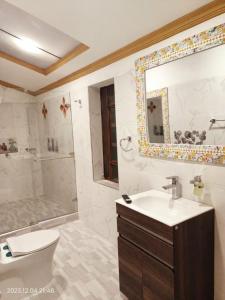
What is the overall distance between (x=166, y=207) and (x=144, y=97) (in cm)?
95

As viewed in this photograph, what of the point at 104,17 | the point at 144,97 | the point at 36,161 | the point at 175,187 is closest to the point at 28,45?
the point at 104,17

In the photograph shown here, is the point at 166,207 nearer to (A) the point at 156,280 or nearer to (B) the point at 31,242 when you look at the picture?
(A) the point at 156,280

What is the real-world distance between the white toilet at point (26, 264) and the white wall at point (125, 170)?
2.75 feet

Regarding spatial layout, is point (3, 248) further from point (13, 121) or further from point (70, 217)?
point (13, 121)

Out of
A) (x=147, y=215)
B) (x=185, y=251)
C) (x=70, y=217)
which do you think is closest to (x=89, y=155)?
(x=70, y=217)

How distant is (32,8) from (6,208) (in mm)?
3142

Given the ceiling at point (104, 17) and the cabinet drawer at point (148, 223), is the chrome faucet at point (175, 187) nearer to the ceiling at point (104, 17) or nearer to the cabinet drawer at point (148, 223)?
the cabinet drawer at point (148, 223)

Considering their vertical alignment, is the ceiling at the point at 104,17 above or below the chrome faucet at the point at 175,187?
above

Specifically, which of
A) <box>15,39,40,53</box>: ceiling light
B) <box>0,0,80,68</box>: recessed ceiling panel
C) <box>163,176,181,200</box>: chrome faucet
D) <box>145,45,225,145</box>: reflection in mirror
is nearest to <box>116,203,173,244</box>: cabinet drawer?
<box>163,176,181,200</box>: chrome faucet

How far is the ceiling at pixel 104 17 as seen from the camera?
63.0 inches

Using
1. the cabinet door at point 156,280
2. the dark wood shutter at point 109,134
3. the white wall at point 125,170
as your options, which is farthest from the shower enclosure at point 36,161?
the cabinet door at point 156,280

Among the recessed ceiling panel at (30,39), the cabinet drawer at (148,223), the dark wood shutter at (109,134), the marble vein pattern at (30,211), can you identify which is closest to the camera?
the cabinet drawer at (148,223)

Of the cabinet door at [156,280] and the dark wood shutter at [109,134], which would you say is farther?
the dark wood shutter at [109,134]

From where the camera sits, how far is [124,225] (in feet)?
5.89
